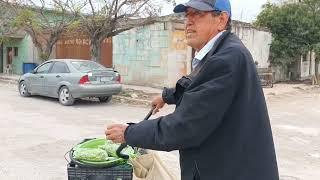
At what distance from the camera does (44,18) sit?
67.6 ft

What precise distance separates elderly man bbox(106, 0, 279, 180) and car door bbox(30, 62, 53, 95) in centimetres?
1373

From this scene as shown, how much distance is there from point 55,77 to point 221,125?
13.3 meters

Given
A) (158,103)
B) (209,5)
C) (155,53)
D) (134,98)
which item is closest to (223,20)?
(209,5)

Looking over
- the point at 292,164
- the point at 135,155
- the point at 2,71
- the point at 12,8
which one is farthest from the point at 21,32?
the point at 135,155

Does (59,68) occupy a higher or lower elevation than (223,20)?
lower

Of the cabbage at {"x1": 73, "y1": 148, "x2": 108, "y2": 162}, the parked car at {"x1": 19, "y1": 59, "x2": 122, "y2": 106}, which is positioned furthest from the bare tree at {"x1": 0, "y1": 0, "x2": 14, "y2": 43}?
the cabbage at {"x1": 73, "y1": 148, "x2": 108, "y2": 162}

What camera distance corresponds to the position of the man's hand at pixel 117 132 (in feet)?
7.43

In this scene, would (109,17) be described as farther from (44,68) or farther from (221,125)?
(221,125)

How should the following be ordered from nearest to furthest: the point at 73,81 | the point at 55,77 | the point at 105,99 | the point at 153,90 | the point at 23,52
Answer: the point at 73,81, the point at 55,77, the point at 105,99, the point at 153,90, the point at 23,52

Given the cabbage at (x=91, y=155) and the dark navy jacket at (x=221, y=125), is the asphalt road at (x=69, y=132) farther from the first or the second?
the dark navy jacket at (x=221, y=125)

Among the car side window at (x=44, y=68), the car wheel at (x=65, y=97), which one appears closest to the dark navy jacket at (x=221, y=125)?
the car wheel at (x=65, y=97)

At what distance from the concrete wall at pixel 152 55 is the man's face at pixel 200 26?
1684cm

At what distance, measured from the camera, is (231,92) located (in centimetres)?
207

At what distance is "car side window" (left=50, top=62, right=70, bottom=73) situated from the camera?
14.8 m
